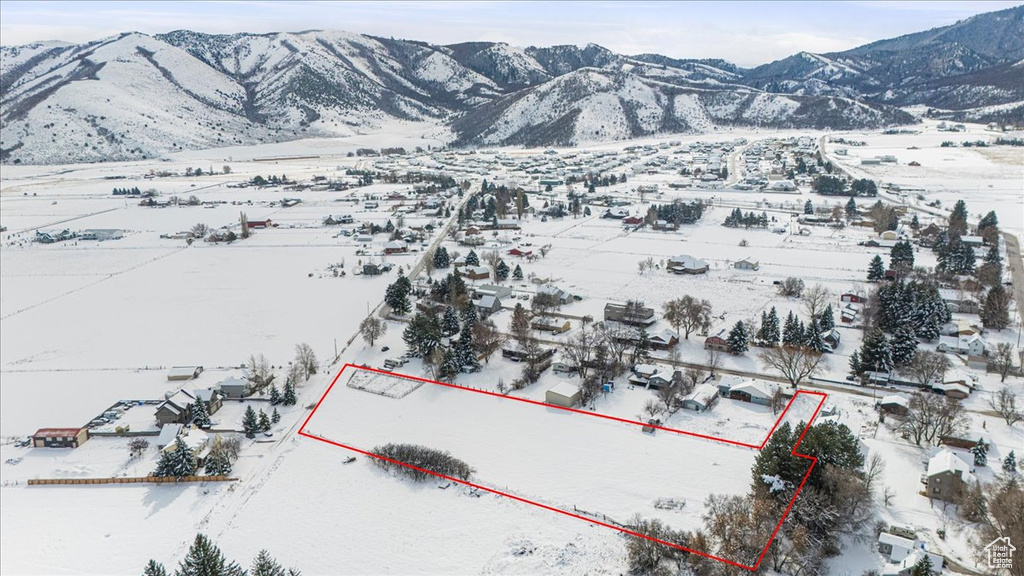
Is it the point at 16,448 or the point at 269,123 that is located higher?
the point at 269,123

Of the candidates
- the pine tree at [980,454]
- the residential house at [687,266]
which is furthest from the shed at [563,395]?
the residential house at [687,266]

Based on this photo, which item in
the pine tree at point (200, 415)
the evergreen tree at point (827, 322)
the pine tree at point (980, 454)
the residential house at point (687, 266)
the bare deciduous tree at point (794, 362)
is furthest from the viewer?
the residential house at point (687, 266)

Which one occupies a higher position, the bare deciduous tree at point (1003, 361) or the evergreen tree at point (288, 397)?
the evergreen tree at point (288, 397)

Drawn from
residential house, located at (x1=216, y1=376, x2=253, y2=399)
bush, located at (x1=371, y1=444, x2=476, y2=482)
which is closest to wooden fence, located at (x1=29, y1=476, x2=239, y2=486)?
bush, located at (x1=371, y1=444, x2=476, y2=482)

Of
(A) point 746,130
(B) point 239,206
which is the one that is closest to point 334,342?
(B) point 239,206

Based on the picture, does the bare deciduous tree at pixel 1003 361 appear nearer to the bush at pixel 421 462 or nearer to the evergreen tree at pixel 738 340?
the evergreen tree at pixel 738 340

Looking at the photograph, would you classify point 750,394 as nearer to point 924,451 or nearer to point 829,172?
point 924,451
